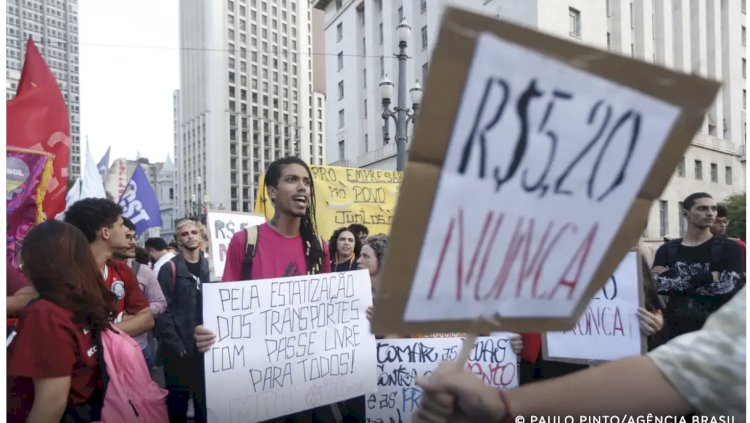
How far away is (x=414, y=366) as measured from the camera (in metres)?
2.94

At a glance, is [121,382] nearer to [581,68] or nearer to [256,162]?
[581,68]

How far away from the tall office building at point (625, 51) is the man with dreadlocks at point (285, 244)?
2487cm

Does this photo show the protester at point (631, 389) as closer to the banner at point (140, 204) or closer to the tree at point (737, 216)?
the banner at point (140, 204)

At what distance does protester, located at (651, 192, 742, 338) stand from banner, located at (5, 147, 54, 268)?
4.46m

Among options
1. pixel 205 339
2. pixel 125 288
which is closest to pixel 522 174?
pixel 205 339

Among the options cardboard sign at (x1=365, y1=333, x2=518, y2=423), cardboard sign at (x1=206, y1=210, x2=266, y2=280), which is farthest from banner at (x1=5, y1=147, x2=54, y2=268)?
cardboard sign at (x1=365, y1=333, x2=518, y2=423)

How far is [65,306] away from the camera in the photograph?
72.7 inches

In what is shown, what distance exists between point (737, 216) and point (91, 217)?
32804mm

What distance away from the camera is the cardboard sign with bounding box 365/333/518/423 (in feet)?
9.48

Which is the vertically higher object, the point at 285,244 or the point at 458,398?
the point at 285,244

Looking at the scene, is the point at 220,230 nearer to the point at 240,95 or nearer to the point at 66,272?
the point at 66,272

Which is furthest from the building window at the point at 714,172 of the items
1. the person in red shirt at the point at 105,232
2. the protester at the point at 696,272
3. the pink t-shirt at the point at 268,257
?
the person in red shirt at the point at 105,232

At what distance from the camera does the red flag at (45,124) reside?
394 centimetres

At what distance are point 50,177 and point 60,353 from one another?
8.70ft
